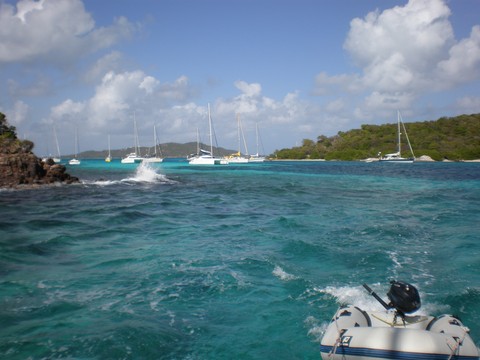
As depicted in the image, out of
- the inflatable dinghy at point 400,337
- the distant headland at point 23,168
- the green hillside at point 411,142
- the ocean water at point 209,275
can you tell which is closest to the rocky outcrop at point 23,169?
the distant headland at point 23,168

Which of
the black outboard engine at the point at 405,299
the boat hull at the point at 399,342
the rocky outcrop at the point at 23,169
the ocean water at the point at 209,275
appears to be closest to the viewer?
the boat hull at the point at 399,342

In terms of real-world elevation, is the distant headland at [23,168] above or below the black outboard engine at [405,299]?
above

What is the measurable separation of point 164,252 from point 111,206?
11.3 metres

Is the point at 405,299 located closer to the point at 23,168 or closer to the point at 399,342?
the point at 399,342

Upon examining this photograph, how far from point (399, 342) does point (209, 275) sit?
6347mm

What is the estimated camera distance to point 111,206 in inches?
907

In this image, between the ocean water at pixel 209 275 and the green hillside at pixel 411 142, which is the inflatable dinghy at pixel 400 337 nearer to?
the ocean water at pixel 209 275

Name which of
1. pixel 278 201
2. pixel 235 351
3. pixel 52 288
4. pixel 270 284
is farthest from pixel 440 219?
pixel 52 288

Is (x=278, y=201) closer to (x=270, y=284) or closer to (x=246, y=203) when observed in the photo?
(x=246, y=203)

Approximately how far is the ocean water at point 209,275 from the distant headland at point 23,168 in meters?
12.5

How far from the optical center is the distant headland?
32281 millimetres

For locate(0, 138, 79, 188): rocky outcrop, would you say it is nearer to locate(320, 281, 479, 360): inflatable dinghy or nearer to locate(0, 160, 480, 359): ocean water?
locate(0, 160, 480, 359): ocean water

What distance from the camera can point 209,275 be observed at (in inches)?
416

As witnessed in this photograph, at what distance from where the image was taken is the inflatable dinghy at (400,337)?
488 centimetres
